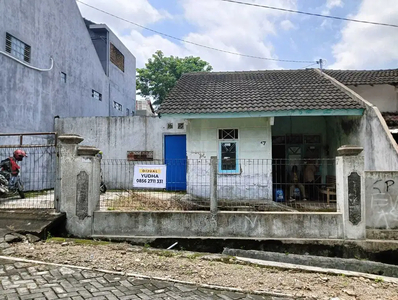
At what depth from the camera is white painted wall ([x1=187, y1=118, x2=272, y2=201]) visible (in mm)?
9547

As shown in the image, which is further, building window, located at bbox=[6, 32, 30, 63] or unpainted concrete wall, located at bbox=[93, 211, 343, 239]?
building window, located at bbox=[6, 32, 30, 63]

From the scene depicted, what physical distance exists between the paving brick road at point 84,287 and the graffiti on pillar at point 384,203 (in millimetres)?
3723

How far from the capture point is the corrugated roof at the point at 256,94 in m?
9.37

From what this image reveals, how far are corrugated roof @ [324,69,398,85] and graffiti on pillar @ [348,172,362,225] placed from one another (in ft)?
23.2

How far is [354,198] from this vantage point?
6.07 m

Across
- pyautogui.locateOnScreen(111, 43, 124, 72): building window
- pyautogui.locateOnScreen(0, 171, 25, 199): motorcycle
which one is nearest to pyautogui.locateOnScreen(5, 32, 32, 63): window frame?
pyautogui.locateOnScreen(0, 171, 25, 199): motorcycle

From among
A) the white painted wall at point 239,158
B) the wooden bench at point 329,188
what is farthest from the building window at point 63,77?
the wooden bench at point 329,188

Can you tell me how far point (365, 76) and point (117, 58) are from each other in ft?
48.3

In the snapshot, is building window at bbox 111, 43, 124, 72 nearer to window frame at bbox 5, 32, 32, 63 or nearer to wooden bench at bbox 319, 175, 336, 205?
window frame at bbox 5, 32, 32, 63

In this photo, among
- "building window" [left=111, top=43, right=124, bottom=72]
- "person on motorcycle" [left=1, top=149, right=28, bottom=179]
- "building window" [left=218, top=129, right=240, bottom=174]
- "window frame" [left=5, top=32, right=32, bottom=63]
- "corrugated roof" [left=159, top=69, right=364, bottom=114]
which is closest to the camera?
"person on motorcycle" [left=1, top=149, right=28, bottom=179]

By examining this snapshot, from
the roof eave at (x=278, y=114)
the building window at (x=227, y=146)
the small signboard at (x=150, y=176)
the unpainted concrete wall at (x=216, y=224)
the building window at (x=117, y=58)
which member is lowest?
the unpainted concrete wall at (x=216, y=224)

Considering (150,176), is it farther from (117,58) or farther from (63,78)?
Result: (117,58)

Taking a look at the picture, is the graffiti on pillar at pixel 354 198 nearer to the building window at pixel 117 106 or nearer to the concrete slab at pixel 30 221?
the concrete slab at pixel 30 221

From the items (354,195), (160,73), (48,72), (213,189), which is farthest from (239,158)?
(160,73)
